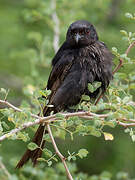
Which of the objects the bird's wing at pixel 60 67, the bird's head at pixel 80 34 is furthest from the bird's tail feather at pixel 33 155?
the bird's head at pixel 80 34

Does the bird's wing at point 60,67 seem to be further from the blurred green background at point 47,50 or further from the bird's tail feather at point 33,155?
the blurred green background at point 47,50

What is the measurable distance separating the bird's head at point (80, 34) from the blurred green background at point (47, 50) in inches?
29.9

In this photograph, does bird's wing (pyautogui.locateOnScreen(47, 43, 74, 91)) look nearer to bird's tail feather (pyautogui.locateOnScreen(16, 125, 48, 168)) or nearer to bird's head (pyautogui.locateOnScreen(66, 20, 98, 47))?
bird's head (pyautogui.locateOnScreen(66, 20, 98, 47))

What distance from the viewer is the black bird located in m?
4.87

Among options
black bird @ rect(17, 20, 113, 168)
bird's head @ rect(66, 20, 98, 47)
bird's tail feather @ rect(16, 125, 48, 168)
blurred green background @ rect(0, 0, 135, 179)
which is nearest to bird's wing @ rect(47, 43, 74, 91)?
black bird @ rect(17, 20, 113, 168)

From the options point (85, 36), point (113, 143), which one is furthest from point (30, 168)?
point (113, 143)

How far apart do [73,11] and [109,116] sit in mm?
3594

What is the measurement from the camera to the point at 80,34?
17.2ft

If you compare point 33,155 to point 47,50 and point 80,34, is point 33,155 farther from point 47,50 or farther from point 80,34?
point 47,50

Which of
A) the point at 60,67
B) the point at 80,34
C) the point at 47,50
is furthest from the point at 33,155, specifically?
the point at 47,50

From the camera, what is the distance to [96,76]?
4.90 metres

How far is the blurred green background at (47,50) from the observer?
6199mm

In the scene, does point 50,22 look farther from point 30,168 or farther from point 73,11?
point 30,168

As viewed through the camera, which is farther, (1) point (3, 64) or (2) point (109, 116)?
(1) point (3, 64)
